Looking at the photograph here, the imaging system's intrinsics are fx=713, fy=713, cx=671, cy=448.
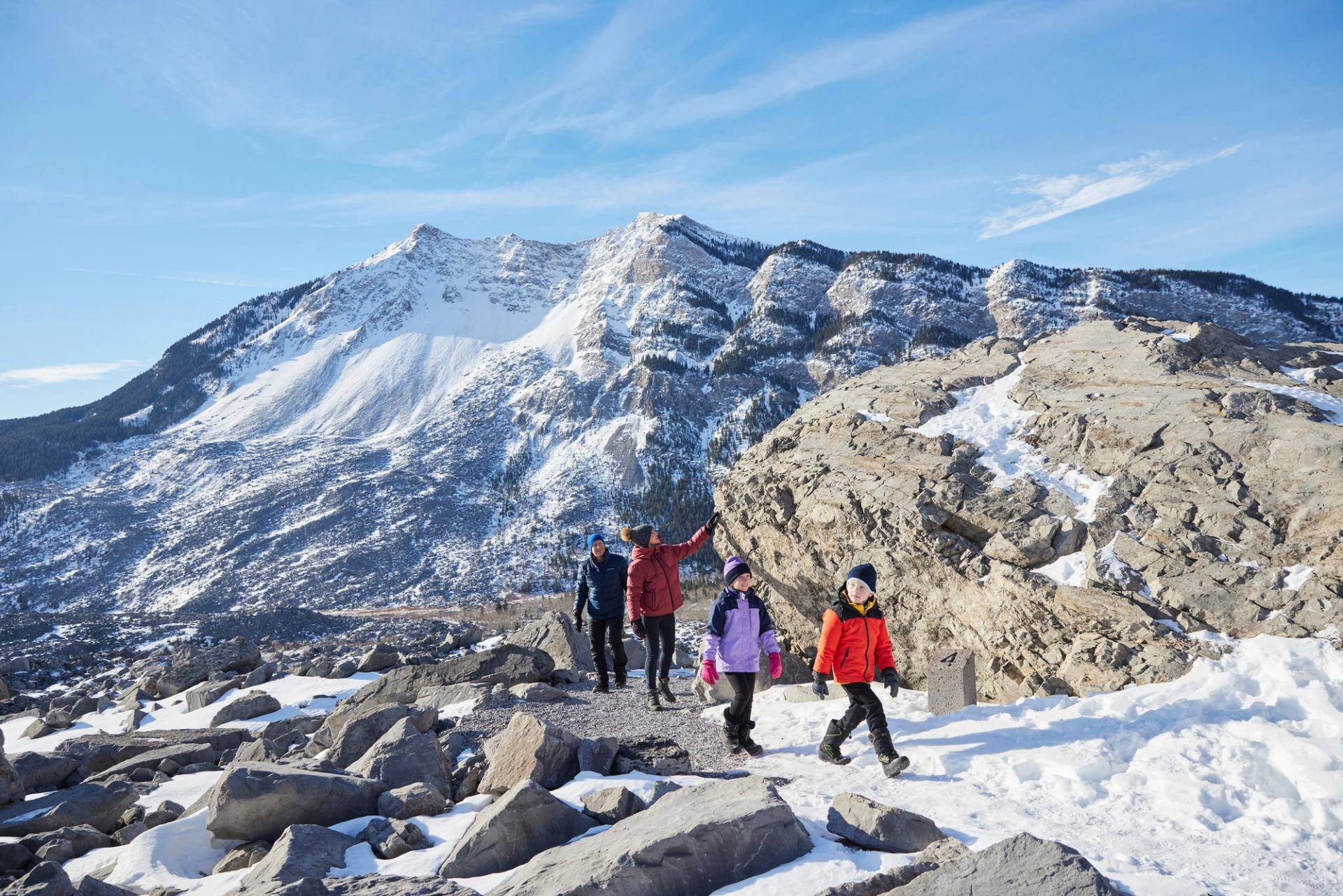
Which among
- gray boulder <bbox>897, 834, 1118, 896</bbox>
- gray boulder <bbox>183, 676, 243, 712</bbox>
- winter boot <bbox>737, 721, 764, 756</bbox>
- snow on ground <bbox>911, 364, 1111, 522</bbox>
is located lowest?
gray boulder <bbox>183, 676, 243, 712</bbox>

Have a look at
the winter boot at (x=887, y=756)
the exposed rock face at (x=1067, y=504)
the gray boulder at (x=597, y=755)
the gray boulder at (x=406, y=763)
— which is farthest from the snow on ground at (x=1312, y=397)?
the gray boulder at (x=406, y=763)

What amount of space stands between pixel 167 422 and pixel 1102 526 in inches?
8521

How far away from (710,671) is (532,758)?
7.82 ft

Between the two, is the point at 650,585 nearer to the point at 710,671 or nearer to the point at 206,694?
the point at 710,671

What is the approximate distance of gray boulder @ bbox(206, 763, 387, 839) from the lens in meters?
7.34

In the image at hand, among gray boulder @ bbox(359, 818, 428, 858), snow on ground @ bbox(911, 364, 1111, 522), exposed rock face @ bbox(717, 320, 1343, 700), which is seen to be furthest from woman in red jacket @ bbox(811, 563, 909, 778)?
snow on ground @ bbox(911, 364, 1111, 522)

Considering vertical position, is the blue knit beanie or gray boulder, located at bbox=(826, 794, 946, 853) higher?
the blue knit beanie

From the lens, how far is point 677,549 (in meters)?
12.2

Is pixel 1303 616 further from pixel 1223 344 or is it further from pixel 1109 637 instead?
pixel 1223 344

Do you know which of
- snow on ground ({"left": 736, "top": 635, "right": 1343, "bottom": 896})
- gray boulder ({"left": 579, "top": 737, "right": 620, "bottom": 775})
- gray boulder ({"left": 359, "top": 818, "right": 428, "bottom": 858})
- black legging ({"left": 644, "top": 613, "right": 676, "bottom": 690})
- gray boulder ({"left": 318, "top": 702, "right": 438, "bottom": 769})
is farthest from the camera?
black legging ({"left": 644, "top": 613, "right": 676, "bottom": 690})

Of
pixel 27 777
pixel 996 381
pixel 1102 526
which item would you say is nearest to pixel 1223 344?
pixel 996 381

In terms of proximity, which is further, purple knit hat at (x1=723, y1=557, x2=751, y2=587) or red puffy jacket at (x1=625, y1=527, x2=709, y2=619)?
red puffy jacket at (x1=625, y1=527, x2=709, y2=619)

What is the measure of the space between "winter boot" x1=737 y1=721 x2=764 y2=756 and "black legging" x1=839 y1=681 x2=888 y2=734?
1277 millimetres

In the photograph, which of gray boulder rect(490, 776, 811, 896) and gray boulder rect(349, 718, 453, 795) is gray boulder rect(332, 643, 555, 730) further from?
gray boulder rect(490, 776, 811, 896)
